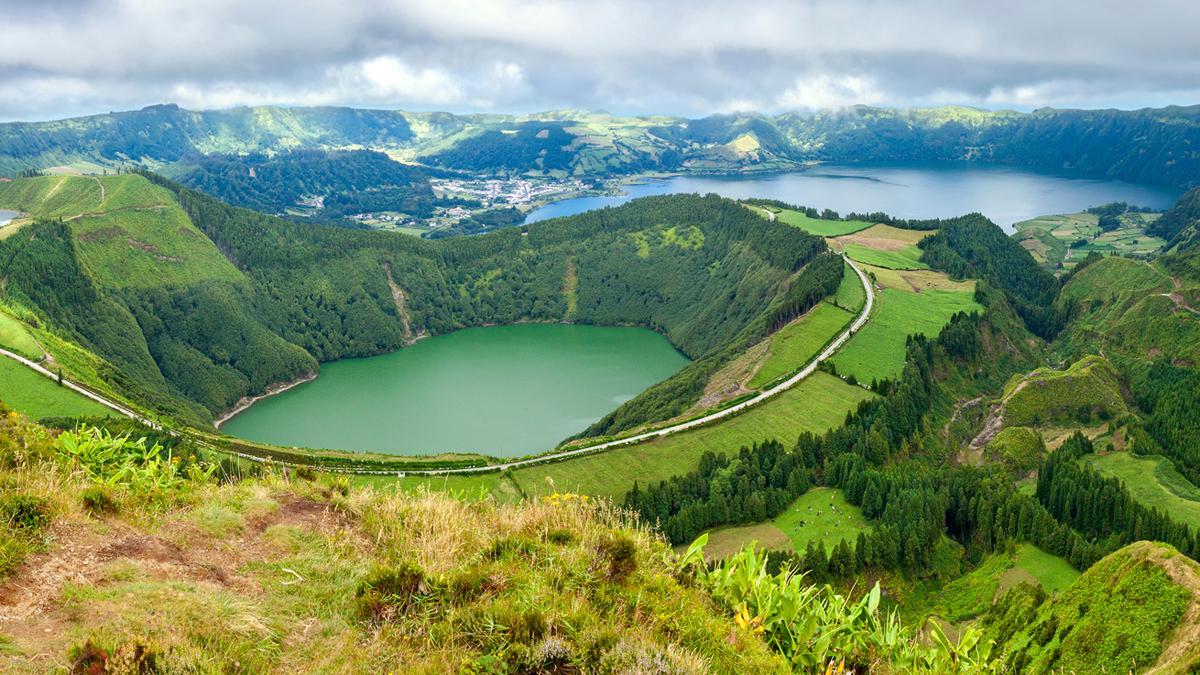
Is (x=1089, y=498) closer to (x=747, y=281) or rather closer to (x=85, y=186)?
(x=747, y=281)

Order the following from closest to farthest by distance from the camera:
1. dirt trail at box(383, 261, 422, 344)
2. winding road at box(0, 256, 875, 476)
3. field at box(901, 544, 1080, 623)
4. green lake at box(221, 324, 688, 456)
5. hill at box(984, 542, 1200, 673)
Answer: hill at box(984, 542, 1200, 673) < field at box(901, 544, 1080, 623) < winding road at box(0, 256, 875, 476) < green lake at box(221, 324, 688, 456) < dirt trail at box(383, 261, 422, 344)

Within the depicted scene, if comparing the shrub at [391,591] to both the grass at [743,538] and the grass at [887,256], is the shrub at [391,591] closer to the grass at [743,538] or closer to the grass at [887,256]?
the grass at [743,538]

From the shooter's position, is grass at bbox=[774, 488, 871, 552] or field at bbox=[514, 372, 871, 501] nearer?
grass at bbox=[774, 488, 871, 552]

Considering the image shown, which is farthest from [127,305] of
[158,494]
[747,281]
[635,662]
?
[635,662]

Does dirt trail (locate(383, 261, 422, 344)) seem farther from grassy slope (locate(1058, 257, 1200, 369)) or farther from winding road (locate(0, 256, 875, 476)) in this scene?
grassy slope (locate(1058, 257, 1200, 369))

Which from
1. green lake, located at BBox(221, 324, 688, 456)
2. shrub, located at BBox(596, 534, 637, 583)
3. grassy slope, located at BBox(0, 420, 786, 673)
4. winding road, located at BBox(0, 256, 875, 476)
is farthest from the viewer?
green lake, located at BBox(221, 324, 688, 456)

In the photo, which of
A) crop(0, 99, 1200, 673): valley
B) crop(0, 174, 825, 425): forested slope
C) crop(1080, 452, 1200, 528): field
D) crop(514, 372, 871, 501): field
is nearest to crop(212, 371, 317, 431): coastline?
crop(0, 99, 1200, 673): valley
